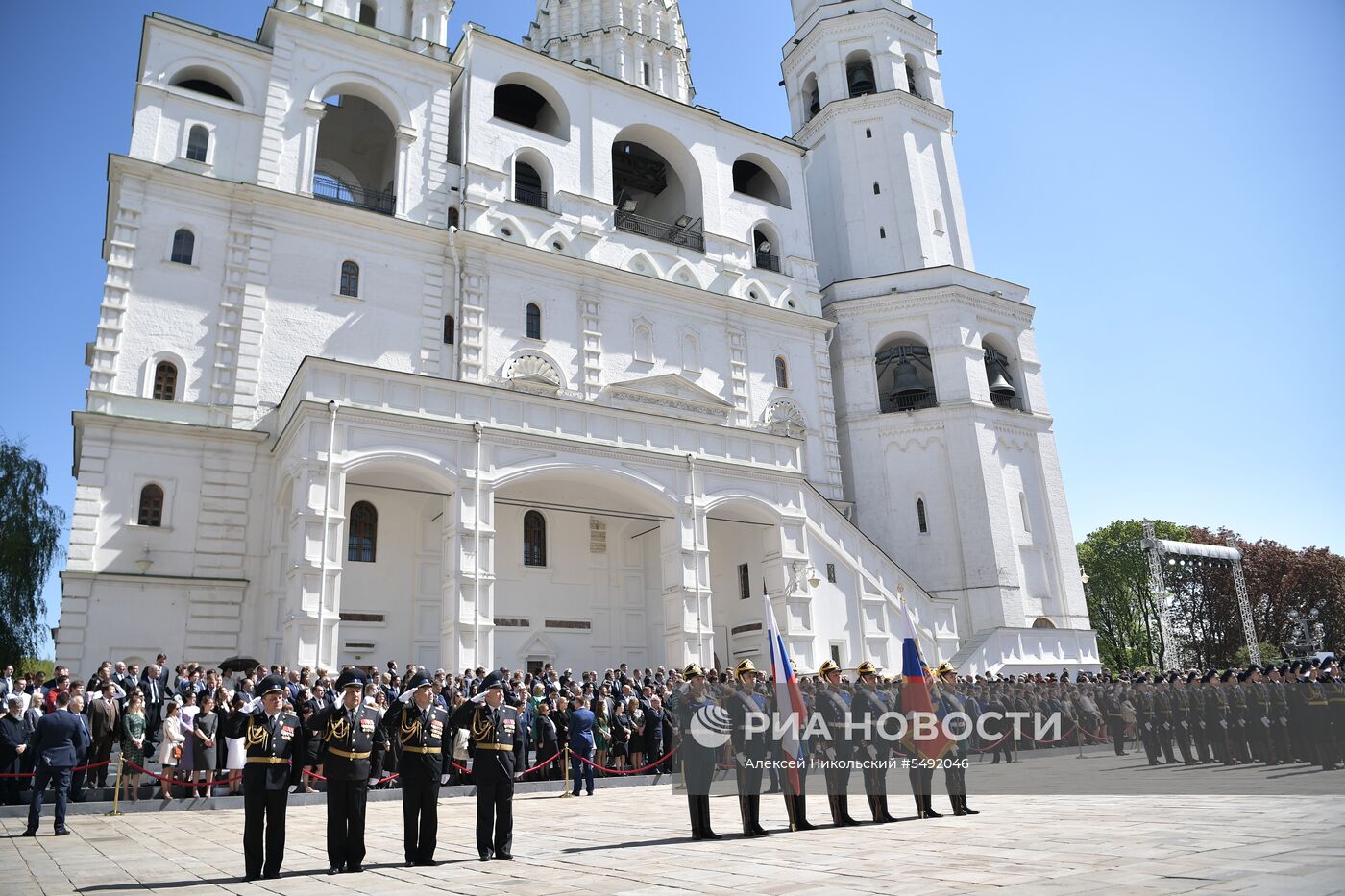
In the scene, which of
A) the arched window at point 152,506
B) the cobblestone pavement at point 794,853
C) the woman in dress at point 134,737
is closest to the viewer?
the cobblestone pavement at point 794,853

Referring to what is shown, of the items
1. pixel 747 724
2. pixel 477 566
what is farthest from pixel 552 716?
pixel 747 724

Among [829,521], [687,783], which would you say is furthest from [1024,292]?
[687,783]

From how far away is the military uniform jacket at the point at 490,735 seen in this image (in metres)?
9.10

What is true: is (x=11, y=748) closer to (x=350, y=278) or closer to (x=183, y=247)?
(x=183, y=247)

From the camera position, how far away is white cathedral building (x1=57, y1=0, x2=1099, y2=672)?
2177 centimetres

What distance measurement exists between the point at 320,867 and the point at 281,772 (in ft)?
3.41

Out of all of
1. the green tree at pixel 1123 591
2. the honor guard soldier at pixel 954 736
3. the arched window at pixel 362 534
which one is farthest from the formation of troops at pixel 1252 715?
the green tree at pixel 1123 591

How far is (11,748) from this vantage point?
1238 centimetres

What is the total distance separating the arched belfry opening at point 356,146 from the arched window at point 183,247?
7090 millimetres

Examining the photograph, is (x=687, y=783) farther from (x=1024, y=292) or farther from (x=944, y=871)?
(x=1024, y=292)

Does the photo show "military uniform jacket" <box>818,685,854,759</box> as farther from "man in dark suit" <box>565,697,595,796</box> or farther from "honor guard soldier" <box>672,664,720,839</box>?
"man in dark suit" <box>565,697,595,796</box>

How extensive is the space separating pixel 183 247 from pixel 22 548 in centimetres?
1103

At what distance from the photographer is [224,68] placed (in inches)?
1052

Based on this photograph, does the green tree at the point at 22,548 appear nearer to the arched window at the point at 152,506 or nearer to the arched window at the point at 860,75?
the arched window at the point at 152,506
